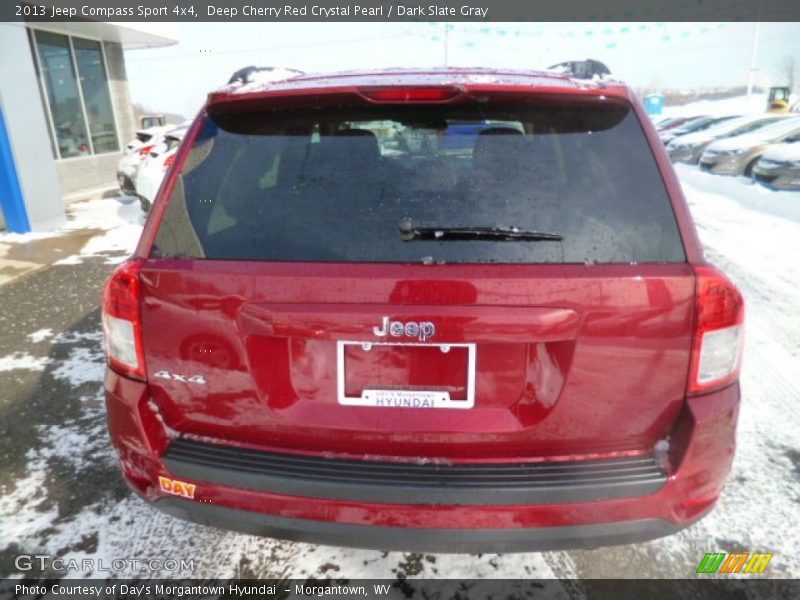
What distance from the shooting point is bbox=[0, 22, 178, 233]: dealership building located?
25.6 ft

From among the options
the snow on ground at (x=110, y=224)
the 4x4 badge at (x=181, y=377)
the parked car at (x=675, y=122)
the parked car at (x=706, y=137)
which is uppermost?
the 4x4 badge at (x=181, y=377)

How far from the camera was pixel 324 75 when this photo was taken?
213 centimetres

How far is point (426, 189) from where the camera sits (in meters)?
1.68

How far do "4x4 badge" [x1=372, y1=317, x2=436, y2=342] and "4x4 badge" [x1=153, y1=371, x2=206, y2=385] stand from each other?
58cm

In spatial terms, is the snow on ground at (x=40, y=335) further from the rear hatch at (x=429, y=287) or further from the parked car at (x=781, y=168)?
the parked car at (x=781, y=168)

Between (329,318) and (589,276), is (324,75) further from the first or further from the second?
(589,276)

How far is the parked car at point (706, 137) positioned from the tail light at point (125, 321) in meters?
20.8

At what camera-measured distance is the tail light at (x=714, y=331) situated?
62.5 inches

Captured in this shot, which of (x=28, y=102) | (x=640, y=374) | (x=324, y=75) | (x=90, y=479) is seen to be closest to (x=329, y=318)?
(x=640, y=374)

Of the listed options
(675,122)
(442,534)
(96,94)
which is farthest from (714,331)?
(675,122)

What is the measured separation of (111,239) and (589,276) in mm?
8259

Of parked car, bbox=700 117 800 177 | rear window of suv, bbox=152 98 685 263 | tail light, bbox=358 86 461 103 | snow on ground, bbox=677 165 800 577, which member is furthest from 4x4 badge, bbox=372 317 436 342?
parked car, bbox=700 117 800 177

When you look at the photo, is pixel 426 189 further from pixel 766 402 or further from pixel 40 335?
pixel 40 335

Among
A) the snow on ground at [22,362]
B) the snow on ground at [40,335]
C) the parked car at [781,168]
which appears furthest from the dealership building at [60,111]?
the parked car at [781,168]
